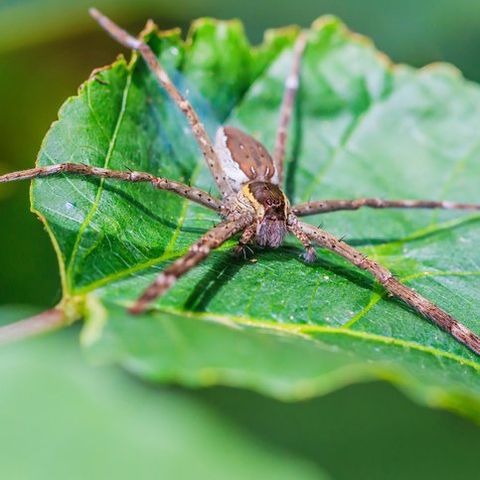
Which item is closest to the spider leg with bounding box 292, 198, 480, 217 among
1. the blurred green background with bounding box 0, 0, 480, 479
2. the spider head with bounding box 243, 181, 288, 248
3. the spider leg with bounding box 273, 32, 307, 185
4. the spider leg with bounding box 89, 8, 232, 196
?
→ the spider head with bounding box 243, 181, 288, 248

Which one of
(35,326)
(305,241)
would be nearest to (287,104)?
(305,241)

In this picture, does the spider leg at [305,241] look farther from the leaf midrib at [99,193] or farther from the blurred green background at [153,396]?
the leaf midrib at [99,193]

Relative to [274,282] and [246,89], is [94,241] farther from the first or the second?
[246,89]

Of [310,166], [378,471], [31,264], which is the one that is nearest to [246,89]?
[310,166]

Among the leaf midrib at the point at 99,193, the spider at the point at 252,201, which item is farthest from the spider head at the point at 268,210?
the leaf midrib at the point at 99,193

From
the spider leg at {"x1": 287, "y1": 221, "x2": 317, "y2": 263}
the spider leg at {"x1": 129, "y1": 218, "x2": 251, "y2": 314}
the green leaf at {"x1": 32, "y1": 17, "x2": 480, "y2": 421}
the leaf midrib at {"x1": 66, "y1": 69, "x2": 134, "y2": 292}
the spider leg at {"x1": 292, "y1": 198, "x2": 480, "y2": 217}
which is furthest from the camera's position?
the spider leg at {"x1": 292, "y1": 198, "x2": 480, "y2": 217}

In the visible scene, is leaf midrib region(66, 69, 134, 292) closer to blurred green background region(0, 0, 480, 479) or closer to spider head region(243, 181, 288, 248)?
blurred green background region(0, 0, 480, 479)

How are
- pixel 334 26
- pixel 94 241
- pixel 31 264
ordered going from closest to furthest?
pixel 94 241 → pixel 31 264 → pixel 334 26
